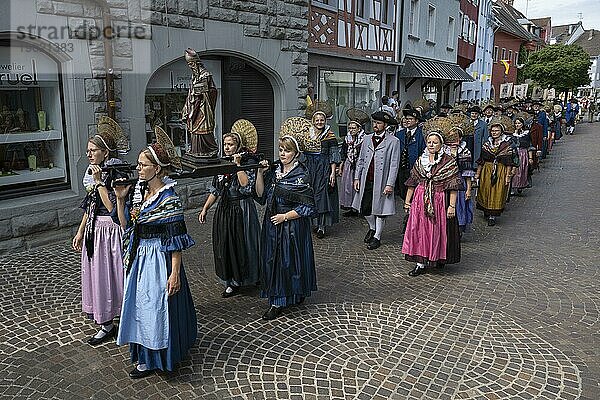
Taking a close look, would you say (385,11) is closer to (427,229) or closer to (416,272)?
(427,229)

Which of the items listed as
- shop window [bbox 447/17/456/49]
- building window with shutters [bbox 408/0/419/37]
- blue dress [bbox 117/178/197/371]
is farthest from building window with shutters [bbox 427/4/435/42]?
blue dress [bbox 117/178/197/371]

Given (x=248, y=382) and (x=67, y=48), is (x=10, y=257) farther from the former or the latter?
(x=248, y=382)

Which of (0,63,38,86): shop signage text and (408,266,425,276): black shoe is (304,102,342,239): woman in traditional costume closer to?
(408,266,425,276): black shoe

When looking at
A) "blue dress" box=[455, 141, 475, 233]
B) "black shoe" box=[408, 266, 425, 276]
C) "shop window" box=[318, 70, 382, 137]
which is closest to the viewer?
"black shoe" box=[408, 266, 425, 276]

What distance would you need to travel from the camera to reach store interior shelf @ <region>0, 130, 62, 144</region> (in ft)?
23.9

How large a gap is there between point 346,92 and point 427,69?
5634 mm

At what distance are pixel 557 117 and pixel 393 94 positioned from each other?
1008 cm

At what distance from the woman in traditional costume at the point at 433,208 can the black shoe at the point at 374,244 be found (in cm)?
111

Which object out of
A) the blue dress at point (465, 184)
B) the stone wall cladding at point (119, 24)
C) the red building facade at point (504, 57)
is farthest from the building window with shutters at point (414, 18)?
the red building facade at point (504, 57)

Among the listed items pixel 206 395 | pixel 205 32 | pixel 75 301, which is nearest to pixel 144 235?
pixel 206 395

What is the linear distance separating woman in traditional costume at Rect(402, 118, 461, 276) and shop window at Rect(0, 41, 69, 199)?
5.01m

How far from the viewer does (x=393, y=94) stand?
18031 millimetres

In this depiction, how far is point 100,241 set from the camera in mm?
4414

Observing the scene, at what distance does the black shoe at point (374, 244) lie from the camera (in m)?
7.58
